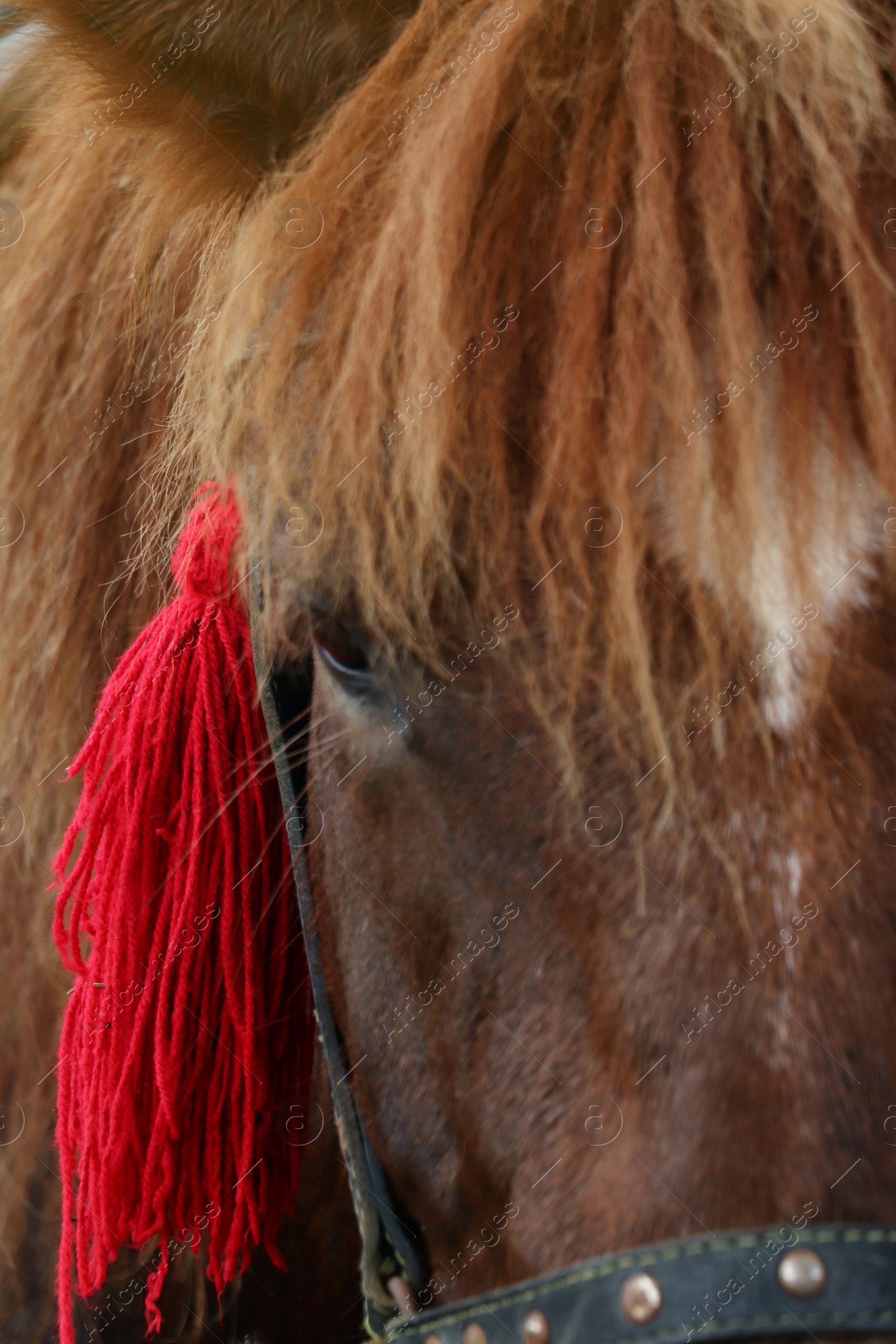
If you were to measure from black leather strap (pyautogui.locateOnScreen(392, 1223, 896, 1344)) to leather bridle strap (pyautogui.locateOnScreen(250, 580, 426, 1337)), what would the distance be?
27cm

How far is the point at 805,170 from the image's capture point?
0.74 meters

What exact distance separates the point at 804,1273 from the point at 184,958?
1.87 ft

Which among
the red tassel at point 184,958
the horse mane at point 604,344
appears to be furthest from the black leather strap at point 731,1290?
the red tassel at point 184,958

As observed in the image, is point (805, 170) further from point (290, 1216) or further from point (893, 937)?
point (290, 1216)

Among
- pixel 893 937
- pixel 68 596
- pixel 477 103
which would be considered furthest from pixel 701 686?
pixel 68 596

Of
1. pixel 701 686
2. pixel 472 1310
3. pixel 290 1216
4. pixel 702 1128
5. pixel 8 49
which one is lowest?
pixel 290 1216

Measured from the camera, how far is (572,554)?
28.1 inches

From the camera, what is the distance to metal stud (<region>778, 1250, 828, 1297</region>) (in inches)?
23.3

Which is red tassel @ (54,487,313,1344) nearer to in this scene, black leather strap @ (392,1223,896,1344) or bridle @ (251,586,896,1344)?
bridle @ (251,586,896,1344)

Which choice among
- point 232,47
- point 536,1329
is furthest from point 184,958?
point 232,47

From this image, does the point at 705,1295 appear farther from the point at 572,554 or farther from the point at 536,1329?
the point at 572,554

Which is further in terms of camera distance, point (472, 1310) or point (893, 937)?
point (472, 1310)

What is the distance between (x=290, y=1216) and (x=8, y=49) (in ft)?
4.42

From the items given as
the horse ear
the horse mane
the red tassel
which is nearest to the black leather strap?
the horse mane
